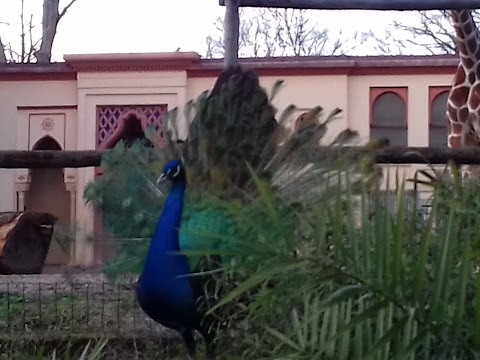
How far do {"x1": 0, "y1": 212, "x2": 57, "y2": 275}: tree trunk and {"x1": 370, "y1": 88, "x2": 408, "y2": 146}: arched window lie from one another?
3701 millimetres

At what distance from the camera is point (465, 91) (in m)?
5.00

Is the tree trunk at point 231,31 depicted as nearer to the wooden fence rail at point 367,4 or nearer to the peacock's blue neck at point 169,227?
the wooden fence rail at point 367,4

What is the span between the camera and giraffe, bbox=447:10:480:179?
15.9 ft

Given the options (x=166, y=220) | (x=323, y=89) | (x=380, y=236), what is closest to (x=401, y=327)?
(x=380, y=236)

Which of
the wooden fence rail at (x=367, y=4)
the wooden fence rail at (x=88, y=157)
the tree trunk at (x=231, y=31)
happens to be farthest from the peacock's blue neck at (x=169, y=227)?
the wooden fence rail at (x=367, y=4)

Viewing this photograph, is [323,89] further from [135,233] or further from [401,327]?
[401,327]

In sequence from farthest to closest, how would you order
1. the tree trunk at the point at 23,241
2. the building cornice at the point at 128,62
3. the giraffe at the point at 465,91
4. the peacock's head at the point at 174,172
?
the building cornice at the point at 128,62 → the tree trunk at the point at 23,241 → the giraffe at the point at 465,91 → the peacock's head at the point at 174,172

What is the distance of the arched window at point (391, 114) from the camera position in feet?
30.0

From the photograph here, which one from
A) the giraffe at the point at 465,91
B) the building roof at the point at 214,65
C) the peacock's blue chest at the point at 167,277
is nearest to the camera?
the peacock's blue chest at the point at 167,277

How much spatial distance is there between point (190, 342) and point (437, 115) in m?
7.08

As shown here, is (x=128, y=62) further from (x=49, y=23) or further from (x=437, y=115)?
(x=49, y=23)

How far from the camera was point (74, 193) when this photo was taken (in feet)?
30.7

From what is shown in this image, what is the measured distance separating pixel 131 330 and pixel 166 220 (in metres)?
0.86

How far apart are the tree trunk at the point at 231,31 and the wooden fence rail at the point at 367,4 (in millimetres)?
44
